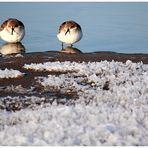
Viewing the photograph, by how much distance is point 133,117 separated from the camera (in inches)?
288

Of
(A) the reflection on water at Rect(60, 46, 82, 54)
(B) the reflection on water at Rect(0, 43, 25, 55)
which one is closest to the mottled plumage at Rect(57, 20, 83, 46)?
(A) the reflection on water at Rect(60, 46, 82, 54)

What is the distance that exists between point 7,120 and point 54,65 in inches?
197

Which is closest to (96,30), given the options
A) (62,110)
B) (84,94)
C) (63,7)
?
(63,7)

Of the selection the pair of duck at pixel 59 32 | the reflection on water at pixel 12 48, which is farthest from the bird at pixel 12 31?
the reflection on water at pixel 12 48

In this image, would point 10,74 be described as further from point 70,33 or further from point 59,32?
point 59,32

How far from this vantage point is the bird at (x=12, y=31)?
23969 mm

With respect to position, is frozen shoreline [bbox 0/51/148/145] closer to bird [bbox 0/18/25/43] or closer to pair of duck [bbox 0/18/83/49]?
pair of duck [bbox 0/18/83/49]

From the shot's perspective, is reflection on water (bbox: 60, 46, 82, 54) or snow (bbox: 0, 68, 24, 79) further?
reflection on water (bbox: 60, 46, 82, 54)

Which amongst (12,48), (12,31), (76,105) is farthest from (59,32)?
(76,105)

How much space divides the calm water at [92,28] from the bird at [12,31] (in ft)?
1.47

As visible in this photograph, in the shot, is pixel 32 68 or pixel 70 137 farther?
pixel 32 68

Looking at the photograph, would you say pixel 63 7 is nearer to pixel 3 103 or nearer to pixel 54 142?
pixel 3 103

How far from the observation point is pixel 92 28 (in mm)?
26312

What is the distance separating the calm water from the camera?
21.7 metres
